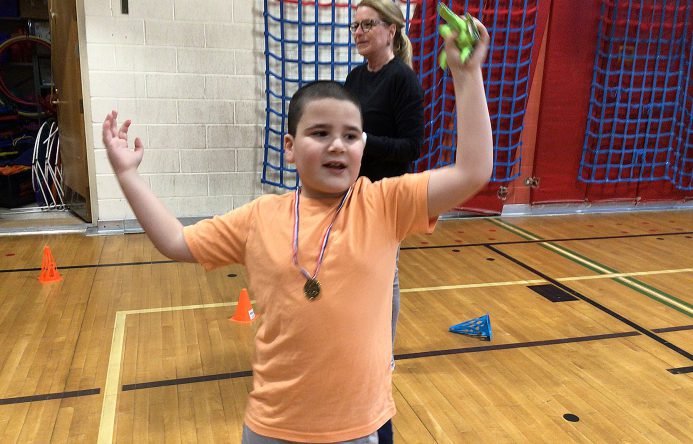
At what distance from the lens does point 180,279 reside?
3.40 metres

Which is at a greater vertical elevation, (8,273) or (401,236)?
(401,236)

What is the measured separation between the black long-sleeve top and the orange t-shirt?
0.82 m

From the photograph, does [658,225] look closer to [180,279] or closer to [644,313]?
[644,313]

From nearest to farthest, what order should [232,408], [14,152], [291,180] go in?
[232,408] < [291,180] < [14,152]

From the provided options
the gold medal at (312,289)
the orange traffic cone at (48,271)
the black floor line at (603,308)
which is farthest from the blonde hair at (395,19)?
the orange traffic cone at (48,271)

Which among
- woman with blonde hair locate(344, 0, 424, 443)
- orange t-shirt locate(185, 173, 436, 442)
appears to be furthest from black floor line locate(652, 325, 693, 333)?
orange t-shirt locate(185, 173, 436, 442)

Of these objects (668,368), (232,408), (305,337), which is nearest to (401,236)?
(305,337)

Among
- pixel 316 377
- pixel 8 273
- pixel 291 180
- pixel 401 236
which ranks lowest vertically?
pixel 8 273

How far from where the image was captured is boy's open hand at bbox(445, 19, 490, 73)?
2.77ft

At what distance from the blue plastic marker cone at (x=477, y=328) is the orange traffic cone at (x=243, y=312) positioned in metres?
1.00

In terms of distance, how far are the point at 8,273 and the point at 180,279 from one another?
3.50ft

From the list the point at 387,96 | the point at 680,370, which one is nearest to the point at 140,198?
the point at 387,96

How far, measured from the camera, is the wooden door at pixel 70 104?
426 cm

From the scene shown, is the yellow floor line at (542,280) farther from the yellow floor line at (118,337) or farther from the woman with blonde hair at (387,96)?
the woman with blonde hair at (387,96)
